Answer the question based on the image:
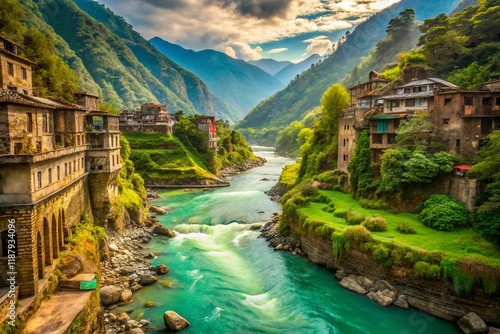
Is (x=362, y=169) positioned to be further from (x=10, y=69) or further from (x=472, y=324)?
(x=10, y=69)

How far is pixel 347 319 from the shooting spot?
23.2 meters

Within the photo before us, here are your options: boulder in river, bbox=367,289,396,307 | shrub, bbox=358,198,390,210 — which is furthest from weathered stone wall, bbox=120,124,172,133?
boulder in river, bbox=367,289,396,307

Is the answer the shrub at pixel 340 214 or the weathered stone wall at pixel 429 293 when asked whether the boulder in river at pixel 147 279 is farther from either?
the shrub at pixel 340 214

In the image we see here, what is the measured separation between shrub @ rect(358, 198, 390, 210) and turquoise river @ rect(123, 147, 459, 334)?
9193 millimetres

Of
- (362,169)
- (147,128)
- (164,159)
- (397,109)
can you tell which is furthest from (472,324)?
(147,128)

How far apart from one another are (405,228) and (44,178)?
2765 centimetres

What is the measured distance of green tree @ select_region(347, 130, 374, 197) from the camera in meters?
38.6

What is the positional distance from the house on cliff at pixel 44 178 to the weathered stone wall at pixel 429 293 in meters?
22.8

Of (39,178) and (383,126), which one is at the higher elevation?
(383,126)

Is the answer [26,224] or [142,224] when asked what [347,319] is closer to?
[26,224]

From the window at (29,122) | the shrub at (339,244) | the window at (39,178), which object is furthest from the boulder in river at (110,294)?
the shrub at (339,244)

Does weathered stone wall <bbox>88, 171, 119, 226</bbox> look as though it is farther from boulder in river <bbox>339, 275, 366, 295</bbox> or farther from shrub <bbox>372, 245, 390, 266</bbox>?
shrub <bbox>372, 245, 390, 266</bbox>

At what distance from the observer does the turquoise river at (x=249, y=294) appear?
22.5 m

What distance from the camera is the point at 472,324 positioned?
21.0 metres
